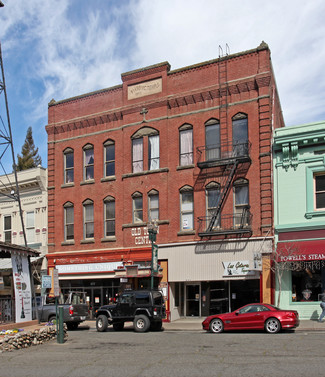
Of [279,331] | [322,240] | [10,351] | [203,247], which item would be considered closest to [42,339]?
[10,351]

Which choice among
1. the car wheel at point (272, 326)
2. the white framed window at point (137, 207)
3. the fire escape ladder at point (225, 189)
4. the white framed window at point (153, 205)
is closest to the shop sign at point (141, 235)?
the white framed window at point (137, 207)

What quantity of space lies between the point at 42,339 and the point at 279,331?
28.5 feet

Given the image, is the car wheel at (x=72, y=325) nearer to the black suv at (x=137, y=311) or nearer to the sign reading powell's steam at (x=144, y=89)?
the black suv at (x=137, y=311)

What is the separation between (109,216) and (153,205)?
323cm

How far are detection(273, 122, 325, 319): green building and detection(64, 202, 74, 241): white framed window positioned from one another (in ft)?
43.9

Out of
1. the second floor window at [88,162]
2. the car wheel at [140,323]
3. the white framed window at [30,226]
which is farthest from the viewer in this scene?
the white framed window at [30,226]

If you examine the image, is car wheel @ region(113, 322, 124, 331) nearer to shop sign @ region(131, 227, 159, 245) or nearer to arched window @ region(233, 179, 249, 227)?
shop sign @ region(131, 227, 159, 245)

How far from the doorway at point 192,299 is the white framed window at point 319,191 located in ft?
25.9

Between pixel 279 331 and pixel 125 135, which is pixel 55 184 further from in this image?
pixel 279 331

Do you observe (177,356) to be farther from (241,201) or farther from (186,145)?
(186,145)

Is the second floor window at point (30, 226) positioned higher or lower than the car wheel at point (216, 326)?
higher

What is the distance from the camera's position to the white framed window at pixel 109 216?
3028 cm

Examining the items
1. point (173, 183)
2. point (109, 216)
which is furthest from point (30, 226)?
point (173, 183)

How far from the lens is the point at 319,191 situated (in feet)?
79.9
